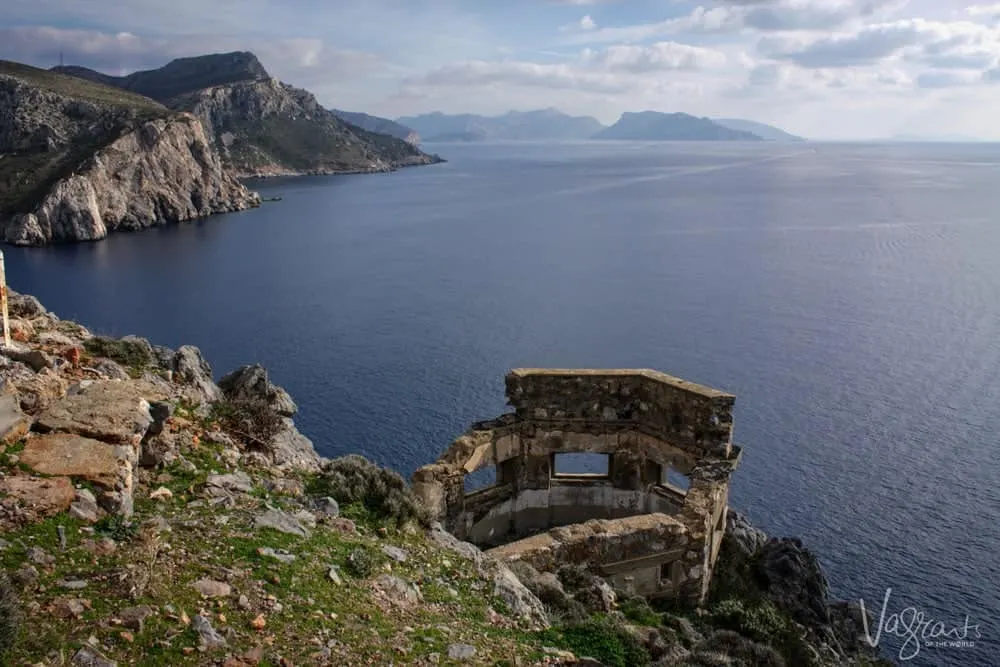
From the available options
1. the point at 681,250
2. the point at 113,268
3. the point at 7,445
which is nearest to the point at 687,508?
the point at 7,445

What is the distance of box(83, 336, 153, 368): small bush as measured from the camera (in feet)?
49.0

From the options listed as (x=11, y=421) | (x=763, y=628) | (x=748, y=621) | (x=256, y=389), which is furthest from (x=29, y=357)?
(x=763, y=628)

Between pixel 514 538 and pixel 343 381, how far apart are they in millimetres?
32200

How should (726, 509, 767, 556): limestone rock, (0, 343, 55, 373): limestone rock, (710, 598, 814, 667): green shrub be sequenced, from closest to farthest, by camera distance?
(0, 343, 55, 373): limestone rock
(710, 598, 814, 667): green shrub
(726, 509, 767, 556): limestone rock

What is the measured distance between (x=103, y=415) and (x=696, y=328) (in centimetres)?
5312

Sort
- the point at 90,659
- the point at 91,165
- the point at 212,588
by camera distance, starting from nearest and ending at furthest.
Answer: the point at 90,659 < the point at 212,588 < the point at 91,165

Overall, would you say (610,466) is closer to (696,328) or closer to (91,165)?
(696,328)

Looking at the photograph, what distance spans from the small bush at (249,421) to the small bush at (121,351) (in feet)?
5.69

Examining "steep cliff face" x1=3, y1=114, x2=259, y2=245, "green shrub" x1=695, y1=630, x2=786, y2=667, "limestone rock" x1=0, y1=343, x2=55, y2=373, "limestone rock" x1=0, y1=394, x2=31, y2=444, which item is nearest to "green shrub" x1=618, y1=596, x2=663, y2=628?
"green shrub" x1=695, y1=630, x2=786, y2=667

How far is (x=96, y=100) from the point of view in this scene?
132 metres

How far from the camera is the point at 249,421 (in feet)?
47.6

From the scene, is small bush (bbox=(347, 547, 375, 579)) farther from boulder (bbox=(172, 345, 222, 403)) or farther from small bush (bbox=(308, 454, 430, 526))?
boulder (bbox=(172, 345, 222, 403))

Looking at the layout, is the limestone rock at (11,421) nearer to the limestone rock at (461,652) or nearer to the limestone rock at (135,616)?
the limestone rock at (135,616)

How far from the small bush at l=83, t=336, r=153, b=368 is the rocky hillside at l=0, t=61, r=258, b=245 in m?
101
